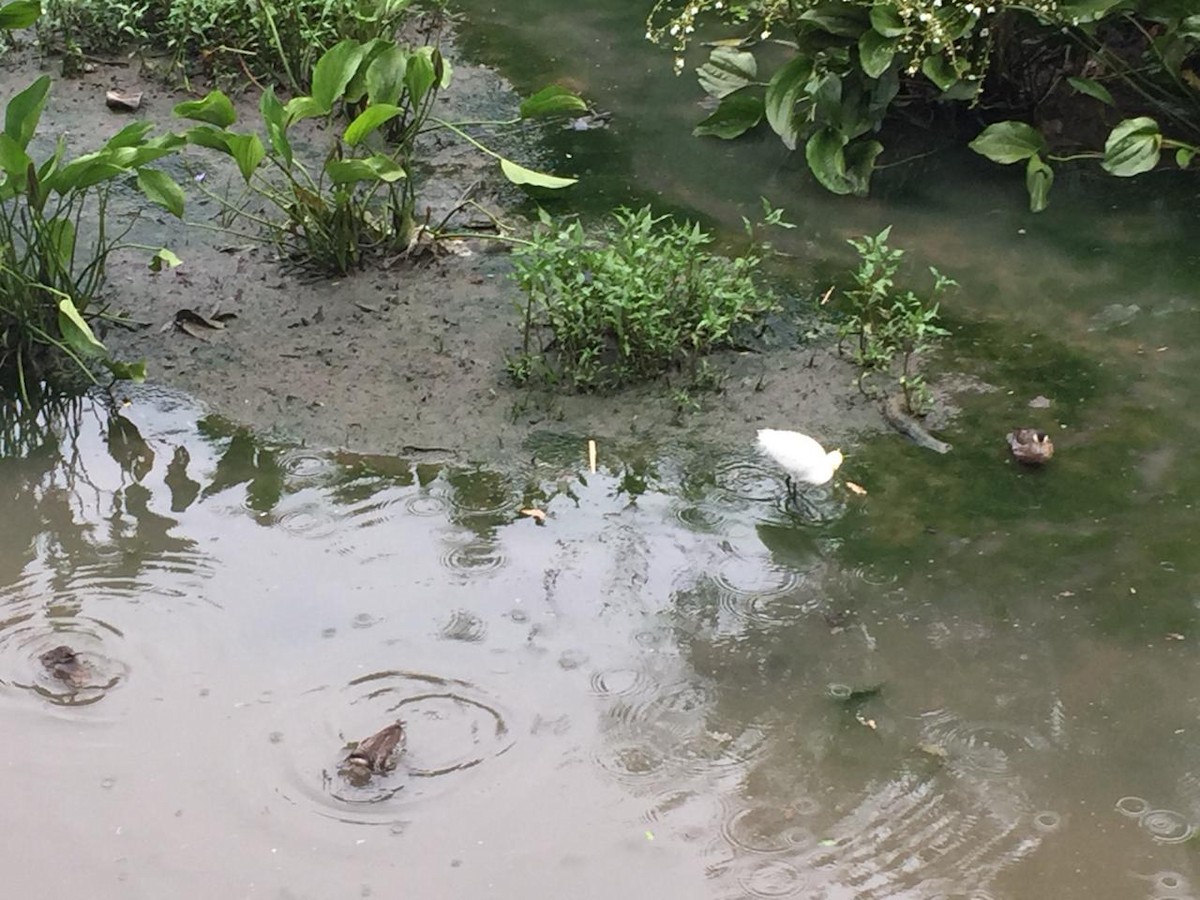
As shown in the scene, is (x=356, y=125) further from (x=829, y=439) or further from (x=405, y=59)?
(x=829, y=439)

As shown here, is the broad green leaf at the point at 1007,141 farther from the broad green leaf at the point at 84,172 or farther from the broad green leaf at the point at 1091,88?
the broad green leaf at the point at 84,172

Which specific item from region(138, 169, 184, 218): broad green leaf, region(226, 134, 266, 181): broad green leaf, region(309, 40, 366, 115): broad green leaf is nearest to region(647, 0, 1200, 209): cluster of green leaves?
region(309, 40, 366, 115): broad green leaf

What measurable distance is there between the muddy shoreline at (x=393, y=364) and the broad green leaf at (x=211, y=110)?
57 cm

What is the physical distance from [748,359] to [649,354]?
1.10ft

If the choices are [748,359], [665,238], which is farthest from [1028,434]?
[665,238]

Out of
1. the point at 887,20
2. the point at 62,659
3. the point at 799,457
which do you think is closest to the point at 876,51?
the point at 887,20

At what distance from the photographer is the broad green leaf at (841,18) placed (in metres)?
4.97

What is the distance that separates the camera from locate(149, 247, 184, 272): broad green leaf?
13.1 ft

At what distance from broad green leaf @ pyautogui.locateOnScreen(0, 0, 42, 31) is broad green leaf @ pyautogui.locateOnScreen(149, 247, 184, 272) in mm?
719

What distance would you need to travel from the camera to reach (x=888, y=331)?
158 inches

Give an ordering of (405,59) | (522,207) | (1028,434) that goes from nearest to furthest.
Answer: (1028,434) < (405,59) < (522,207)

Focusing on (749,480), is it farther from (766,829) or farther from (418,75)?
(418,75)

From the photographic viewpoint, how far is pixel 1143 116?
519 centimetres

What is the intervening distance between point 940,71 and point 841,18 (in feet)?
1.33
